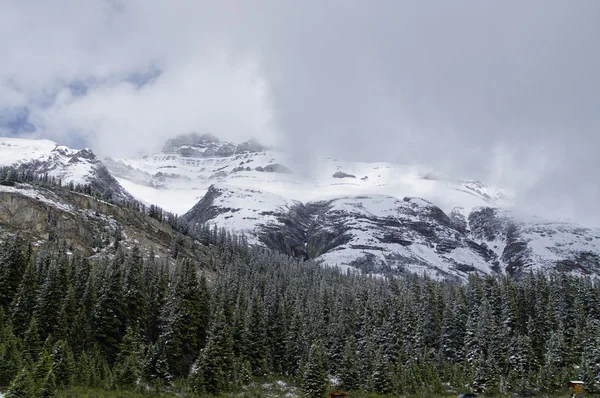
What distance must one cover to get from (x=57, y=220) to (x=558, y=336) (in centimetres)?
15099

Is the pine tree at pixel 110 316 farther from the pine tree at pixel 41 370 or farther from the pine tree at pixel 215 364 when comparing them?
the pine tree at pixel 41 370

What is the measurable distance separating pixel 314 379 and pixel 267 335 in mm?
32048

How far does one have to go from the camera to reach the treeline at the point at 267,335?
225 ft

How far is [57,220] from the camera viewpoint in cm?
16362

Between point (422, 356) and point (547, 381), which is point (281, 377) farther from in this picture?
point (547, 381)

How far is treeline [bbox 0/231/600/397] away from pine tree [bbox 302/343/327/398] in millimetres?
163

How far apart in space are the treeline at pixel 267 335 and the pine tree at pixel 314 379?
0.54 feet

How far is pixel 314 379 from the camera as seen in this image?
232 feet

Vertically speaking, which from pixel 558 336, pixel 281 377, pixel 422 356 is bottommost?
pixel 281 377

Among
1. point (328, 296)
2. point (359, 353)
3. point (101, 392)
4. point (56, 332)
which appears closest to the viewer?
point (101, 392)

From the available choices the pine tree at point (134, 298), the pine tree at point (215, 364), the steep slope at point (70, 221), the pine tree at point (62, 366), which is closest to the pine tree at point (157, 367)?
the pine tree at point (215, 364)

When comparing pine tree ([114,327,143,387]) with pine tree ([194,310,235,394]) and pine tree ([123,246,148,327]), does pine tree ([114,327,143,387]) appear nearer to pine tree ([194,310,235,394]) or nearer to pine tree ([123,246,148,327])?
pine tree ([123,246,148,327])

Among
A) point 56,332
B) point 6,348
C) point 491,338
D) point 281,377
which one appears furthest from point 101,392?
point 491,338

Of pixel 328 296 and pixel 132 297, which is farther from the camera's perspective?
pixel 328 296
